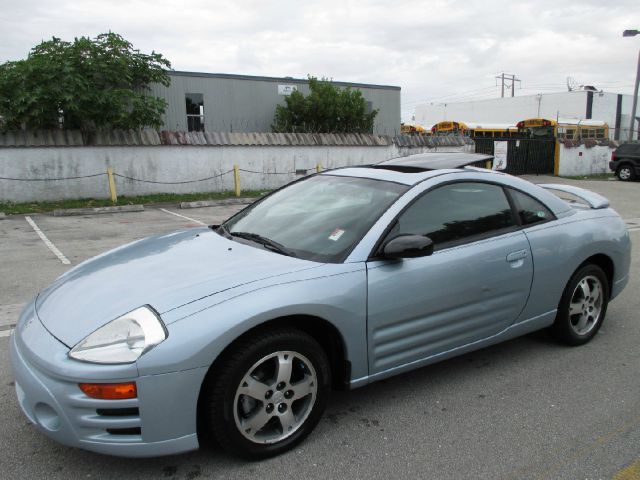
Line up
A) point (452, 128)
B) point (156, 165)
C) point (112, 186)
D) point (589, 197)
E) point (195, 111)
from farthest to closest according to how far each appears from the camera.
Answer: point (452, 128), point (195, 111), point (156, 165), point (112, 186), point (589, 197)

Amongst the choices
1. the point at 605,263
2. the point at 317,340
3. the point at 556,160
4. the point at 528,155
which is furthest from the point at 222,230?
the point at 556,160

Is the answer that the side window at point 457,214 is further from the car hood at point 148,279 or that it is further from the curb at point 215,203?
the curb at point 215,203

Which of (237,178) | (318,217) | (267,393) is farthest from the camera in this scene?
(237,178)

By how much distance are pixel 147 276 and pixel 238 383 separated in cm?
82

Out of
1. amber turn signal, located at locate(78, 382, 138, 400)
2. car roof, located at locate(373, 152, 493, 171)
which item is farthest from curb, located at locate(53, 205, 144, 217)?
amber turn signal, located at locate(78, 382, 138, 400)

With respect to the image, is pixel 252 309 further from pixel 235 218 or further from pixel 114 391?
pixel 235 218

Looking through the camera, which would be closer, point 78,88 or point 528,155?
point 78,88

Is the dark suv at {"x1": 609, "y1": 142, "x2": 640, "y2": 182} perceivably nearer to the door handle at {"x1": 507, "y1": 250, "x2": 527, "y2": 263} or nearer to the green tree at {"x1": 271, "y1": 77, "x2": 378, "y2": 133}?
the green tree at {"x1": 271, "y1": 77, "x2": 378, "y2": 133}

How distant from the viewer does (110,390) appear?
2.20m

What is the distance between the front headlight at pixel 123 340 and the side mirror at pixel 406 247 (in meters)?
1.27

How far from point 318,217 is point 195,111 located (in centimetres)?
1939

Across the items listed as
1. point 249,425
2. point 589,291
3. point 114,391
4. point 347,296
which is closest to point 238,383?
point 249,425

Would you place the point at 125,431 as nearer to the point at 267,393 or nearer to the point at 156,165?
the point at 267,393

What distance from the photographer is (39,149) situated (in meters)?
13.4
